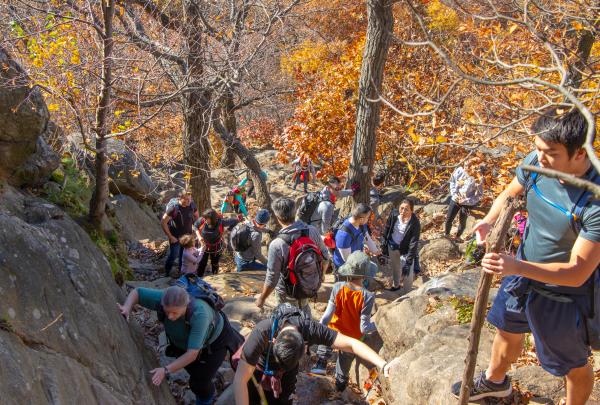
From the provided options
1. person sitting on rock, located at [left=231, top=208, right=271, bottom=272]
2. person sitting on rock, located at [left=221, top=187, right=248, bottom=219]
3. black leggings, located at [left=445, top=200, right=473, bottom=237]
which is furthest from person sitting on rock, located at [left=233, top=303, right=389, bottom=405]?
black leggings, located at [left=445, top=200, right=473, bottom=237]

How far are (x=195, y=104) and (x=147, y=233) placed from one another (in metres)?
3.76

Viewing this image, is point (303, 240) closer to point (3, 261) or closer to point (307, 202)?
point (3, 261)

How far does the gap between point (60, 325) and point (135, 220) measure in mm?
8606

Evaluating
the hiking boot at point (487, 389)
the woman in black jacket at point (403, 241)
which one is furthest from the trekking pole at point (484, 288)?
the woman in black jacket at point (403, 241)

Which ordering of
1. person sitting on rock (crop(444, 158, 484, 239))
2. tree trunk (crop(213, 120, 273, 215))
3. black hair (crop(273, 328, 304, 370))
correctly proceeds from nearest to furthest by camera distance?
black hair (crop(273, 328, 304, 370))
person sitting on rock (crop(444, 158, 484, 239))
tree trunk (crop(213, 120, 273, 215))

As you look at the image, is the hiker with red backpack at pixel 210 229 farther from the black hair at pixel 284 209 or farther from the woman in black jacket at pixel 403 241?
the black hair at pixel 284 209

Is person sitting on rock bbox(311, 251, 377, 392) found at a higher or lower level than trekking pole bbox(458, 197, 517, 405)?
lower

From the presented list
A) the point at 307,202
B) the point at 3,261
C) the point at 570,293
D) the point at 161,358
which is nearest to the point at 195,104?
the point at 307,202

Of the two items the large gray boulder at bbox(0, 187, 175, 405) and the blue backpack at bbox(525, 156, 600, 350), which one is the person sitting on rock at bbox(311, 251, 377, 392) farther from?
the blue backpack at bbox(525, 156, 600, 350)

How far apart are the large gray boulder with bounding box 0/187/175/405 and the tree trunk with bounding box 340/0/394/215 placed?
5492 millimetres

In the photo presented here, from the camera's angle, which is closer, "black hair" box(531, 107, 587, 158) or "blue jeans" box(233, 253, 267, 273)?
"black hair" box(531, 107, 587, 158)

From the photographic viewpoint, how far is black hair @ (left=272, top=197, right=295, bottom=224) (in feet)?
19.0

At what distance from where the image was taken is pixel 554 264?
114 inches

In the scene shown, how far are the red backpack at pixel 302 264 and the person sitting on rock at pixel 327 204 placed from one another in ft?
12.6
